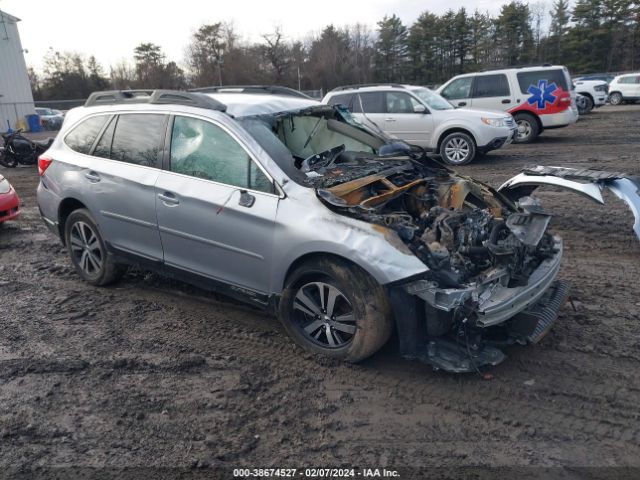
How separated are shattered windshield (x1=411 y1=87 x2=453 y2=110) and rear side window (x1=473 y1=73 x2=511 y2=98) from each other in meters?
2.84

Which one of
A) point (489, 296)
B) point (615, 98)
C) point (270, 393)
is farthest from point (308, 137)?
point (615, 98)

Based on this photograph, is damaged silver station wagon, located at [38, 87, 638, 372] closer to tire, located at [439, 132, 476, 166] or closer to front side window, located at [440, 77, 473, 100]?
tire, located at [439, 132, 476, 166]

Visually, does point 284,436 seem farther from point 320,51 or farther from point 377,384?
point 320,51

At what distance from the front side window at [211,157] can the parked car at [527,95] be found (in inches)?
456

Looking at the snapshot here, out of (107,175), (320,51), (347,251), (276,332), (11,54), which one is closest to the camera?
(347,251)

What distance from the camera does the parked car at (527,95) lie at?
527 inches

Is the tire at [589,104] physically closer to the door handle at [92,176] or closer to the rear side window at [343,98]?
the rear side window at [343,98]

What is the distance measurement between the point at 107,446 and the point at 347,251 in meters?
1.86

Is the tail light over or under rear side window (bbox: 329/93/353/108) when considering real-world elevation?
under

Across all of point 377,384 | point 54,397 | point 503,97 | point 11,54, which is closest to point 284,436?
point 377,384

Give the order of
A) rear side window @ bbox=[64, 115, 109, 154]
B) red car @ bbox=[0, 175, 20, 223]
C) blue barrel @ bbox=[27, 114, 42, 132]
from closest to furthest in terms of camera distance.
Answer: rear side window @ bbox=[64, 115, 109, 154] < red car @ bbox=[0, 175, 20, 223] < blue barrel @ bbox=[27, 114, 42, 132]

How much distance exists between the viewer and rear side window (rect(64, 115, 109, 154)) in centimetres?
494

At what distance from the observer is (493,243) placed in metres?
3.59

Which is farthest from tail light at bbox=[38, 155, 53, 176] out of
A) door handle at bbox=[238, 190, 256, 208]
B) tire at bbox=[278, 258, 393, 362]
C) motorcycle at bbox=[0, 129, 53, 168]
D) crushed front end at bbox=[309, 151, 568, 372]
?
motorcycle at bbox=[0, 129, 53, 168]
